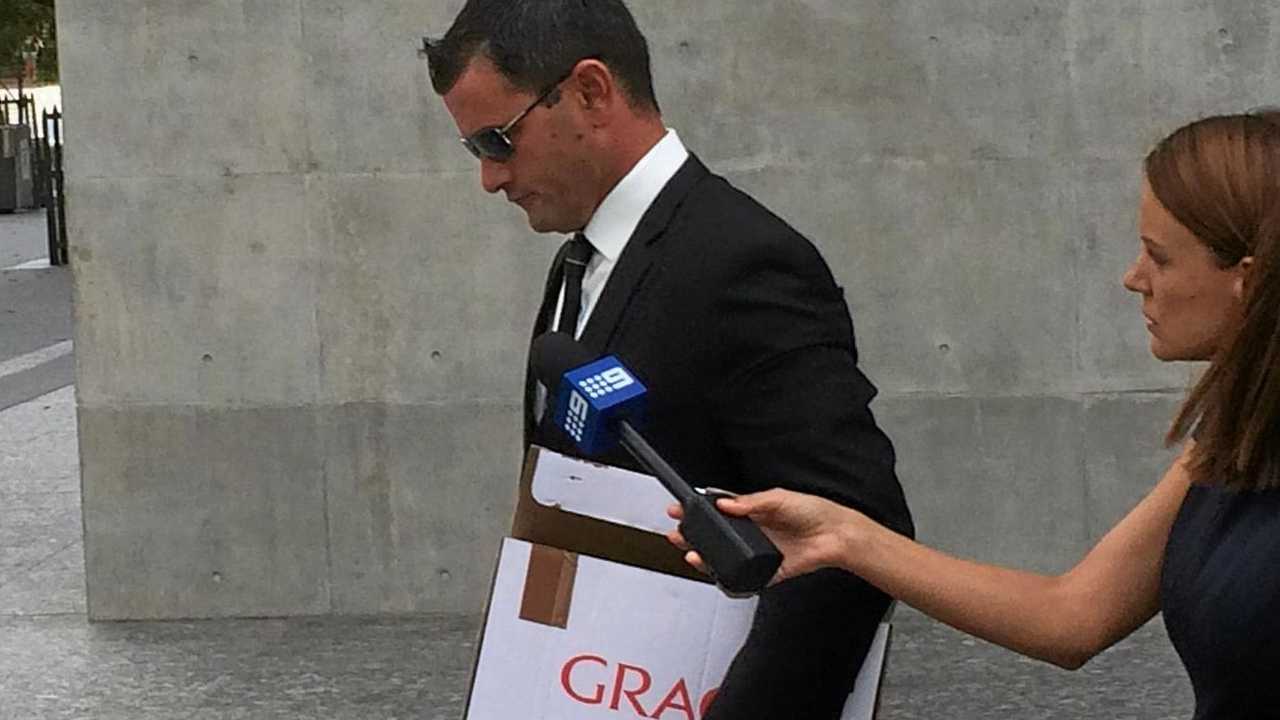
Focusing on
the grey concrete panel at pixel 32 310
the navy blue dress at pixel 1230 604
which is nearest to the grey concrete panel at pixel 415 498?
the navy blue dress at pixel 1230 604

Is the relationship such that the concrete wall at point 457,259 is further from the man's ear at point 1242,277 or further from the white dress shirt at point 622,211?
the man's ear at point 1242,277

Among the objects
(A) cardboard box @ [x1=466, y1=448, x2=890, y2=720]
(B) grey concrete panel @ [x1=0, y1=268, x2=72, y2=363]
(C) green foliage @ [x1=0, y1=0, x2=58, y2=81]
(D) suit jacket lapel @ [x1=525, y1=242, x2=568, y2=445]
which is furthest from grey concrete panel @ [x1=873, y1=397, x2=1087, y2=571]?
(C) green foliage @ [x1=0, y1=0, x2=58, y2=81]

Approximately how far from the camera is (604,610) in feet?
7.99

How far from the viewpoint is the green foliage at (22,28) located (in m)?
32.5

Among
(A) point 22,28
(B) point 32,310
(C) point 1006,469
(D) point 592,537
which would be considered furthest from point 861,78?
(A) point 22,28

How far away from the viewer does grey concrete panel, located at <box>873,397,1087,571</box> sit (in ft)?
24.1

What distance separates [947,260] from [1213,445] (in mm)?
5103

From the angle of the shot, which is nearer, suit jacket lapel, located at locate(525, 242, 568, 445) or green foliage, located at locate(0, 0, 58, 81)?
suit jacket lapel, located at locate(525, 242, 568, 445)

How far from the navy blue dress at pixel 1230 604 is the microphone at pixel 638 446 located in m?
0.47

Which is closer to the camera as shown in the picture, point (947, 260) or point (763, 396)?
point (763, 396)

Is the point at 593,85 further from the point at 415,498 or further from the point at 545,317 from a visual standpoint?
the point at 415,498

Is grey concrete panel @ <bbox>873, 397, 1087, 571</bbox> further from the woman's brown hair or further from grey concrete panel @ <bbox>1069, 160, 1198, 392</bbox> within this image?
the woman's brown hair

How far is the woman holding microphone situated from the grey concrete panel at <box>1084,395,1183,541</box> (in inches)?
198

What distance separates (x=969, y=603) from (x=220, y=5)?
543 cm
